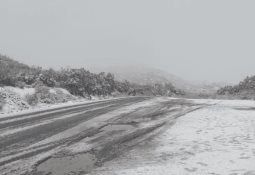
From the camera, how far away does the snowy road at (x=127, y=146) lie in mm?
5609

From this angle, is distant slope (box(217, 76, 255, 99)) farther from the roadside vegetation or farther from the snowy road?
the snowy road

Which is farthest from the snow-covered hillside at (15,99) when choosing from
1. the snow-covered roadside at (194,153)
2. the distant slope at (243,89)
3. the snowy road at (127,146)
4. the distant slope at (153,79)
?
the distant slope at (153,79)

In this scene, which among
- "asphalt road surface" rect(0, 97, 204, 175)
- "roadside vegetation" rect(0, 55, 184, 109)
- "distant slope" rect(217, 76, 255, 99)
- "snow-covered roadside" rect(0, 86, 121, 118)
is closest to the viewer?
"asphalt road surface" rect(0, 97, 204, 175)

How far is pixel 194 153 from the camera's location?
6.69m

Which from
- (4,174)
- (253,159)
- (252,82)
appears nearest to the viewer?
(4,174)

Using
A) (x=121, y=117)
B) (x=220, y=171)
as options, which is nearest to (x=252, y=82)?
(x=121, y=117)

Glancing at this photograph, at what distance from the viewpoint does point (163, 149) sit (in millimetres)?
7070

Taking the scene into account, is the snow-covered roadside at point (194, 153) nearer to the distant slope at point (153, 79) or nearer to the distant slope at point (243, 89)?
the distant slope at point (243, 89)

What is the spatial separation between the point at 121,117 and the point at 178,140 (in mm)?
4381

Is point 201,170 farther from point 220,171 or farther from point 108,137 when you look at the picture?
point 108,137

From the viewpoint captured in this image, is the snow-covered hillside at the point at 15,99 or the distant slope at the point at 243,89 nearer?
the snow-covered hillside at the point at 15,99

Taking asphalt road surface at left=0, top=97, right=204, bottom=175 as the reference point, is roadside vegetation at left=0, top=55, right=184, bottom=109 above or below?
above

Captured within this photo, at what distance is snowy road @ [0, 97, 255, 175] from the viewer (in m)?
5.61

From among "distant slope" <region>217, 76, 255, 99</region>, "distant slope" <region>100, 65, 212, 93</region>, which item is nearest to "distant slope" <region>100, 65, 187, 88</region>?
"distant slope" <region>100, 65, 212, 93</region>
